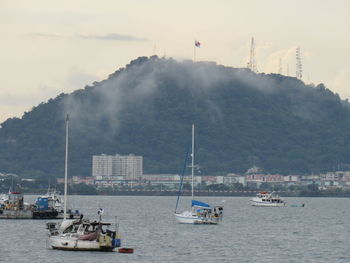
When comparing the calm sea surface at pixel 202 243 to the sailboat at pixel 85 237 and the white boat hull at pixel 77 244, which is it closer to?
the white boat hull at pixel 77 244

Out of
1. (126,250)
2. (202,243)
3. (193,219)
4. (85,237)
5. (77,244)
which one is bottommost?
(126,250)

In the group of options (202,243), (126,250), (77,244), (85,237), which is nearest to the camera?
(85,237)

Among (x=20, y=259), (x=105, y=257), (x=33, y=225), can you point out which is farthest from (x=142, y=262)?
(x=33, y=225)

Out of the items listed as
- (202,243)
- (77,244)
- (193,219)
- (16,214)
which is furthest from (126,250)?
(16,214)

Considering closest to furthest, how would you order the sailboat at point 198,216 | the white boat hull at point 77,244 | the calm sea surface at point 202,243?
1. the white boat hull at point 77,244
2. the calm sea surface at point 202,243
3. the sailboat at point 198,216

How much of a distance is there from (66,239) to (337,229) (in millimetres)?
72616

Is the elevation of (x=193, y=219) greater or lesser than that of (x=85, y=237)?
greater

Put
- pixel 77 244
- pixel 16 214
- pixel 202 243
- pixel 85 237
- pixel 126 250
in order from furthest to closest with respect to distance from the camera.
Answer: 1. pixel 16 214
2. pixel 202 243
3. pixel 126 250
4. pixel 77 244
5. pixel 85 237

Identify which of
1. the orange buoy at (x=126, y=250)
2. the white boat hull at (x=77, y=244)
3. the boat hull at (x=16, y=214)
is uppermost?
the boat hull at (x=16, y=214)

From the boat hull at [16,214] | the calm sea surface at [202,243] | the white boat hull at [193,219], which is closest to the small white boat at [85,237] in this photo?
the calm sea surface at [202,243]

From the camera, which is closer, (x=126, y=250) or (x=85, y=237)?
(x=85, y=237)

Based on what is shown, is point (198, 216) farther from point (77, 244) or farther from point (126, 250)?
point (77, 244)

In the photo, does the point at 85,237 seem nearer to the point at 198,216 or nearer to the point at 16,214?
the point at 198,216

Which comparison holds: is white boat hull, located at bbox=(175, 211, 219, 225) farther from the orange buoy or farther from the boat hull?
the orange buoy
